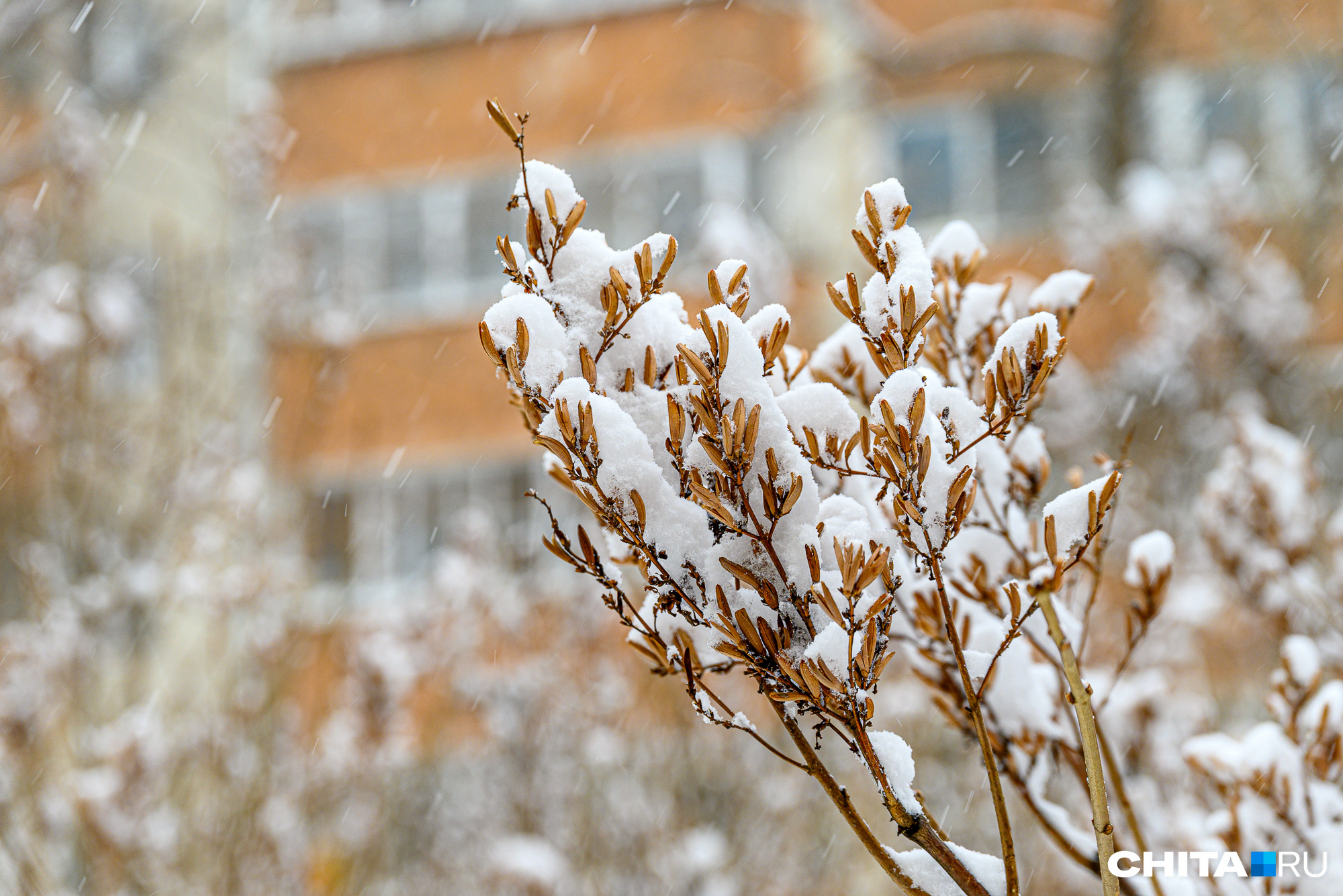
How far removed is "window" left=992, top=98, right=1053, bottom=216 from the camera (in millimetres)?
10930

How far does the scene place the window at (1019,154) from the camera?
1093 centimetres

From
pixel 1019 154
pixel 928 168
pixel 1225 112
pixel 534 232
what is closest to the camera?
pixel 534 232

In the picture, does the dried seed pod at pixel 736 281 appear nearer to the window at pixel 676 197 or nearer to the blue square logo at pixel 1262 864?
the blue square logo at pixel 1262 864

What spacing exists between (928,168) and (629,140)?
3.17 metres

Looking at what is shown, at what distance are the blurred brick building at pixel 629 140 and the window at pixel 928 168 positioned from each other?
0.03 metres

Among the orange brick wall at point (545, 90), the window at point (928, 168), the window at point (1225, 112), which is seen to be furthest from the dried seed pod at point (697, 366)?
the window at point (928, 168)

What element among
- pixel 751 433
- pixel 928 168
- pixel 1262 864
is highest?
pixel 928 168

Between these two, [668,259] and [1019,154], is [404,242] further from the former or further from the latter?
[668,259]

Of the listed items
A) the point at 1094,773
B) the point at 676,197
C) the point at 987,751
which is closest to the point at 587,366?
the point at 987,751

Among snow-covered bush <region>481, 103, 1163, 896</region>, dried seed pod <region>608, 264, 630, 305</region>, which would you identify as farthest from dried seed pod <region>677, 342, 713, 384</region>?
dried seed pod <region>608, 264, 630, 305</region>

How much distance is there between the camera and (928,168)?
11125 millimetres

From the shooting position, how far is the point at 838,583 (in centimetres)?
124

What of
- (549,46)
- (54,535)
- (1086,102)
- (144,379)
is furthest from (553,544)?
(549,46)

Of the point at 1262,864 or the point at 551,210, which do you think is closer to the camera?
the point at 551,210
